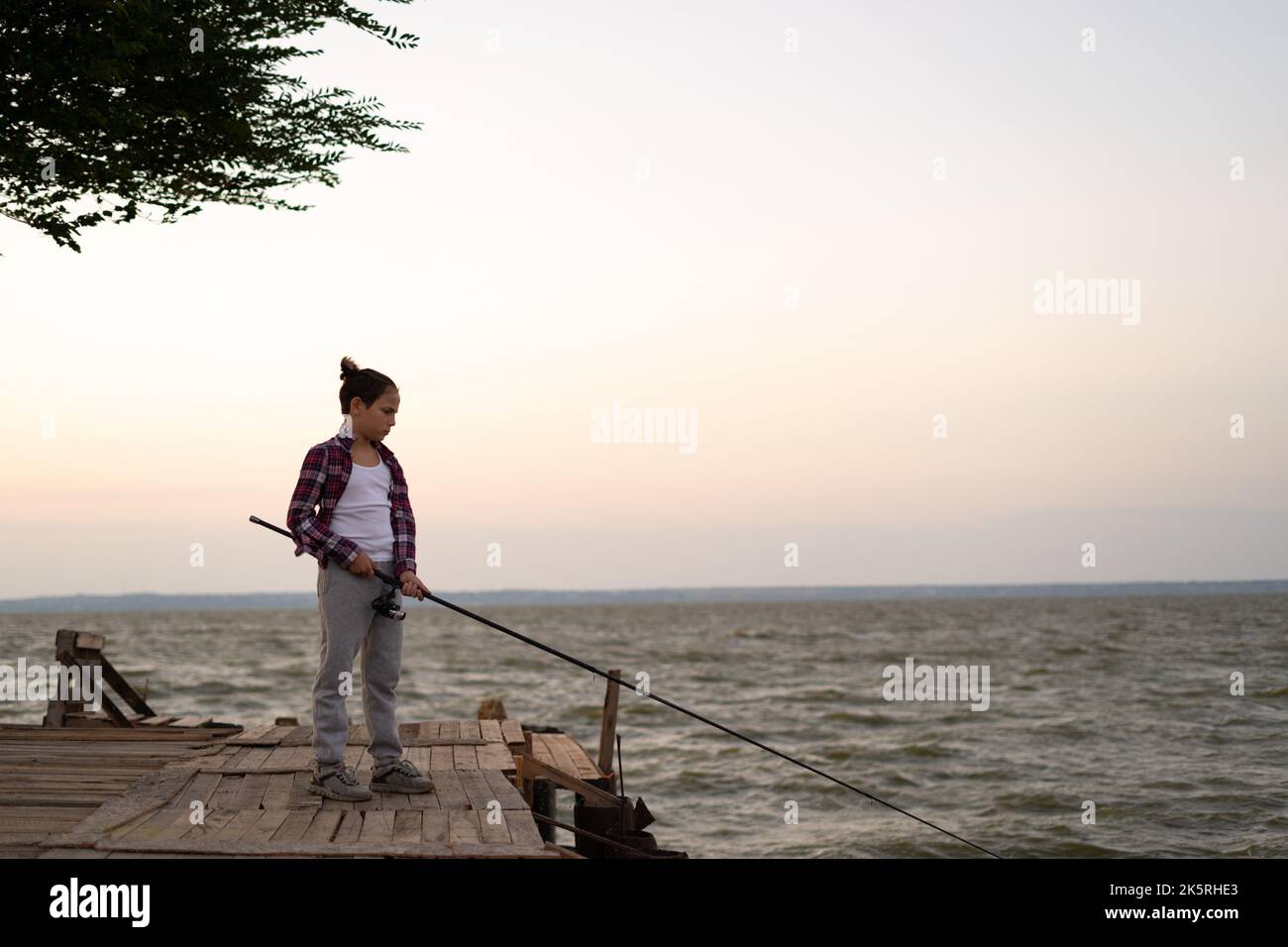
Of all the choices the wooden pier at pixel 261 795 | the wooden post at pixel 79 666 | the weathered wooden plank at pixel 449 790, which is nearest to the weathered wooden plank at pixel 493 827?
the wooden pier at pixel 261 795

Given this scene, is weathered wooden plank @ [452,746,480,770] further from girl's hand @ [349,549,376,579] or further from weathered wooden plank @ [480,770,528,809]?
girl's hand @ [349,549,376,579]

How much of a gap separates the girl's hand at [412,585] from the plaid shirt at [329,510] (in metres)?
0.11

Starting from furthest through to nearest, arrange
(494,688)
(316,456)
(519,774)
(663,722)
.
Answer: (494,688)
(663,722)
(519,774)
(316,456)

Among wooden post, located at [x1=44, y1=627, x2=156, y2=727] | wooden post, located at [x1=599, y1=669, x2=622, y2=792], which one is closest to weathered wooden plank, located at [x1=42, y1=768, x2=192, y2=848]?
wooden post, located at [x1=44, y1=627, x2=156, y2=727]

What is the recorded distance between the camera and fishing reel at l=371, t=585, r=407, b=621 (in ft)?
21.8

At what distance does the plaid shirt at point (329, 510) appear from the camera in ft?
21.3

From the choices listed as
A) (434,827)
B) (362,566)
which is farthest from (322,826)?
(362,566)

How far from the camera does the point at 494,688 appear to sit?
3406 cm

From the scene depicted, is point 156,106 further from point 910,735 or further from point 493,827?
point 910,735

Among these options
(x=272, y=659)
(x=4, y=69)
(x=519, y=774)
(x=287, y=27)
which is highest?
(x=287, y=27)
